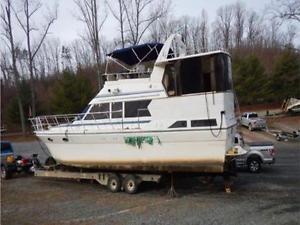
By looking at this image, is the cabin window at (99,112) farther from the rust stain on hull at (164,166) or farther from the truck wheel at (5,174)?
the truck wheel at (5,174)

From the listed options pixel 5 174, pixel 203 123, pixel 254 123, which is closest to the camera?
pixel 203 123

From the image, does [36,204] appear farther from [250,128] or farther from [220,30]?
[220,30]

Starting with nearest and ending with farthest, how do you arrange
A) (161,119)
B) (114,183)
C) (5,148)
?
1. (161,119)
2. (114,183)
3. (5,148)

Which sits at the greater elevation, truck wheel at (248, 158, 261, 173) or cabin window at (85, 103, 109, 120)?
cabin window at (85, 103, 109, 120)

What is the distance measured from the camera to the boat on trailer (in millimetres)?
12617

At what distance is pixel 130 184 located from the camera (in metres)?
14.1

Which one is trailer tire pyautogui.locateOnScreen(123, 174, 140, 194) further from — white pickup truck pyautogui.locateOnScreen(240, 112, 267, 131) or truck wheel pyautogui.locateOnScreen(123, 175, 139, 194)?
white pickup truck pyautogui.locateOnScreen(240, 112, 267, 131)

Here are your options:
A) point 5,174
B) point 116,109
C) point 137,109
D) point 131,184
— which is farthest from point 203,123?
point 5,174

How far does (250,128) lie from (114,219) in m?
26.8

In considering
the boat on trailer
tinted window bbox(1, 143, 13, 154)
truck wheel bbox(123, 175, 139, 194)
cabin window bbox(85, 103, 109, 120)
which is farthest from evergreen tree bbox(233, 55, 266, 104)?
truck wheel bbox(123, 175, 139, 194)

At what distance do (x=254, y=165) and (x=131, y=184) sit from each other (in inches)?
231

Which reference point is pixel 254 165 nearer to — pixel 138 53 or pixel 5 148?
pixel 138 53

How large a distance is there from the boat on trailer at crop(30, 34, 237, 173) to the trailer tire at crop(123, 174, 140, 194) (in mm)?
354

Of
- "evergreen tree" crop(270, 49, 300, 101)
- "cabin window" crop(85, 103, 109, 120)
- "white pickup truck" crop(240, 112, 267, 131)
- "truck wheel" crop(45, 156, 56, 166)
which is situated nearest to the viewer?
"cabin window" crop(85, 103, 109, 120)
